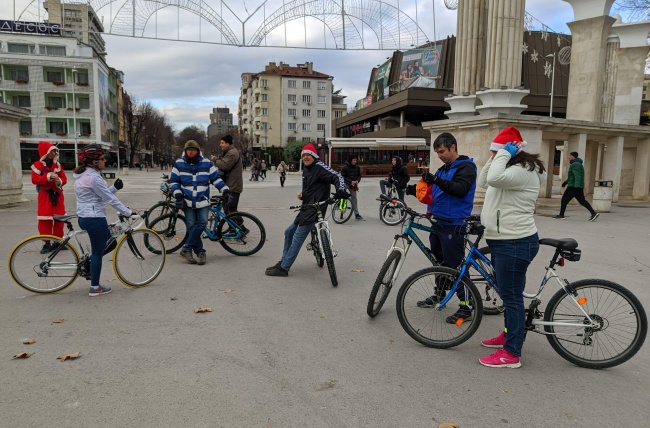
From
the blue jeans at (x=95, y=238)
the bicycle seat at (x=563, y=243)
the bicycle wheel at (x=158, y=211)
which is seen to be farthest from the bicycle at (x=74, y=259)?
the bicycle seat at (x=563, y=243)

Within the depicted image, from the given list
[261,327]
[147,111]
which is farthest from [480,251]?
[147,111]

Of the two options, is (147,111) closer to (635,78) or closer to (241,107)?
(241,107)

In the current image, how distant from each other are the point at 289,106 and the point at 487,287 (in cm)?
9352

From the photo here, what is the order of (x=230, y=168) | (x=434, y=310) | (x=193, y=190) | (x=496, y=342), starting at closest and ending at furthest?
Answer: (x=496, y=342)
(x=434, y=310)
(x=193, y=190)
(x=230, y=168)

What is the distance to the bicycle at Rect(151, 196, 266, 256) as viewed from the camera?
25.0 ft

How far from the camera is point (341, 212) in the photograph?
39.2 ft

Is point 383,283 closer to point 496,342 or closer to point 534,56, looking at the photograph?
point 496,342

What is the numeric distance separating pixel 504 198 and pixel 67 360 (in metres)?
3.81

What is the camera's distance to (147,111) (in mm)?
71438

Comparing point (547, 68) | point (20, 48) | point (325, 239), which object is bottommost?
point (325, 239)

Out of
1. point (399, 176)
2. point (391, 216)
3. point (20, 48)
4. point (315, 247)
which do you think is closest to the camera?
point (315, 247)

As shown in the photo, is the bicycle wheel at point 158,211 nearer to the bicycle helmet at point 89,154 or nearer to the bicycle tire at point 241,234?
the bicycle tire at point 241,234

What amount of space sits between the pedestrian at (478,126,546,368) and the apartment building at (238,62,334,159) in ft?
294

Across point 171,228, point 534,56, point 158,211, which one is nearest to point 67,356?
point 171,228
